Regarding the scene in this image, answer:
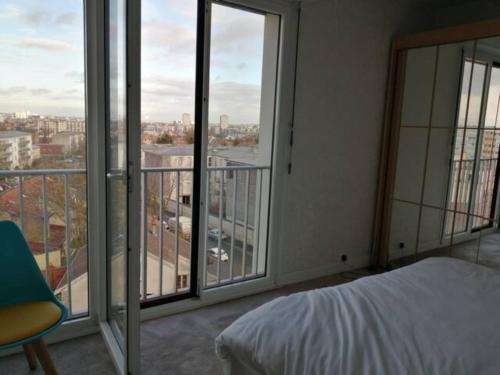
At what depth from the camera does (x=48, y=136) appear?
2242 millimetres

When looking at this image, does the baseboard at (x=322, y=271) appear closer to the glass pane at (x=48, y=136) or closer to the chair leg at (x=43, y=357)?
the glass pane at (x=48, y=136)

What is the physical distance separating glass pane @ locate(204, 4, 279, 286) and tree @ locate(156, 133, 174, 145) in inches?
11.4

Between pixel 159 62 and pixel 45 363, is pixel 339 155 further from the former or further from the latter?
pixel 45 363

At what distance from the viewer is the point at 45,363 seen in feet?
5.69

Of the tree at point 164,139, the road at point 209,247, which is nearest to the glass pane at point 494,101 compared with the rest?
the road at point 209,247

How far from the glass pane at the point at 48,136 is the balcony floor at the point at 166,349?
298mm

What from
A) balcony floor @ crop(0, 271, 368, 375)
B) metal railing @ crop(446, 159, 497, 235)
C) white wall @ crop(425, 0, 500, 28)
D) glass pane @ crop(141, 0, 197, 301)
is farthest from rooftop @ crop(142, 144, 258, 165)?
white wall @ crop(425, 0, 500, 28)

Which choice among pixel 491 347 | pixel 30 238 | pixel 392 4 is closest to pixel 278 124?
pixel 392 4

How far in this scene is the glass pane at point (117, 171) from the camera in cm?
179

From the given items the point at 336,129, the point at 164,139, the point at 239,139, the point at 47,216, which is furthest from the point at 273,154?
the point at 47,216

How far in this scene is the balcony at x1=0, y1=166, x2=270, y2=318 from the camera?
2.36 metres

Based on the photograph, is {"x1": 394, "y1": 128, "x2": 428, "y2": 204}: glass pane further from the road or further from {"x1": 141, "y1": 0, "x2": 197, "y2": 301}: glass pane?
{"x1": 141, "y1": 0, "x2": 197, "y2": 301}: glass pane

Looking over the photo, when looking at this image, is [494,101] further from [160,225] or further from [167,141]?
[160,225]

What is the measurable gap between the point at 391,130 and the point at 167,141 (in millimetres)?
2090
